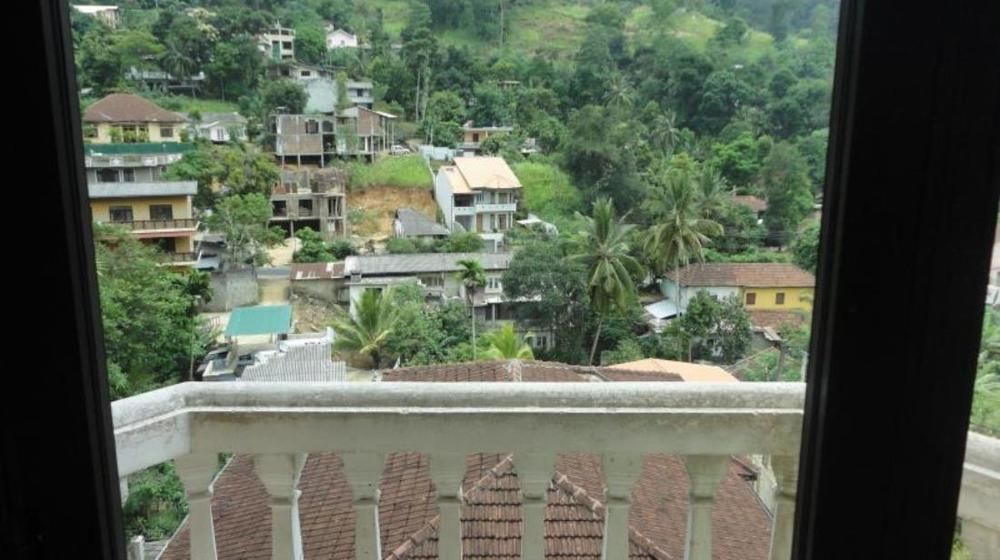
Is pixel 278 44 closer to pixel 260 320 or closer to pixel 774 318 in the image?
pixel 260 320

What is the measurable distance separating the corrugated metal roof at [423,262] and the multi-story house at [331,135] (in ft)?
0.49

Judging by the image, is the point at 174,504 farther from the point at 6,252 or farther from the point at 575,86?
the point at 575,86

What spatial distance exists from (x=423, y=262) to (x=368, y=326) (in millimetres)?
173

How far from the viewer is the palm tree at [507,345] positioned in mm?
988

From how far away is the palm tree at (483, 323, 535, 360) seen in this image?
99 centimetres

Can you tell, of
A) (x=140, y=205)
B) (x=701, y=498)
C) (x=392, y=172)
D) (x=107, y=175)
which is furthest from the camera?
(x=701, y=498)

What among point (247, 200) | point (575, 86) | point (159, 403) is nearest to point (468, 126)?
point (575, 86)

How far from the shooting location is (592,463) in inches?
45.7

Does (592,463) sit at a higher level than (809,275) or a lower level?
lower

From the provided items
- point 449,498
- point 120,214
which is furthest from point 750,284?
point 120,214

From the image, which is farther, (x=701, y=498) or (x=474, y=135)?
(x=701, y=498)

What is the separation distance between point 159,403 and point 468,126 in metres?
0.54

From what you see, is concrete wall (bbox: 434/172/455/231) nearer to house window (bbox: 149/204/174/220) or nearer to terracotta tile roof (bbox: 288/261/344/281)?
terracotta tile roof (bbox: 288/261/344/281)

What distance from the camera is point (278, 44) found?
772mm
